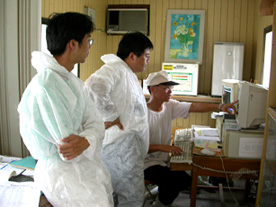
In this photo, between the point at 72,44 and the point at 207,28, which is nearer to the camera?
the point at 72,44

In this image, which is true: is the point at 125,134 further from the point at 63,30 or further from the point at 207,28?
the point at 207,28

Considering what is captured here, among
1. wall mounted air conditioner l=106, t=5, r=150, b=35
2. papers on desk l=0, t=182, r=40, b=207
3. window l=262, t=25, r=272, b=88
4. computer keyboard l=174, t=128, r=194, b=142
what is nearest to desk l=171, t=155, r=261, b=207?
computer keyboard l=174, t=128, r=194, b=142

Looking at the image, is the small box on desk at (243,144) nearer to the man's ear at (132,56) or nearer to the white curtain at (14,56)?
the man's ear at (132,56)

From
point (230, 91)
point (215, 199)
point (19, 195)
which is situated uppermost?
point (230, 91)

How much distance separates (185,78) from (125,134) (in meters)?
2.36

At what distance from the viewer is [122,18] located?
4.33m

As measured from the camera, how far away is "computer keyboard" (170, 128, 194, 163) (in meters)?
2.06

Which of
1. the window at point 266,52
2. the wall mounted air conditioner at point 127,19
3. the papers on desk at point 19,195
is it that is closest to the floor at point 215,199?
the window at point 266,52

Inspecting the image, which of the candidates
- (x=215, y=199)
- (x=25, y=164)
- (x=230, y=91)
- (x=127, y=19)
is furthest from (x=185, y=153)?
(x=127, y=19)

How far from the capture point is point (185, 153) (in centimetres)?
217

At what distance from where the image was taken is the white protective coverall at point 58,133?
1.10 meters

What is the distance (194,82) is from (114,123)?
245 cm

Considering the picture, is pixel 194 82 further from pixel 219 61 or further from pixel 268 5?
pixel 268 5

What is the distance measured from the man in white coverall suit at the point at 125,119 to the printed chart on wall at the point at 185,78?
6.88 feet
